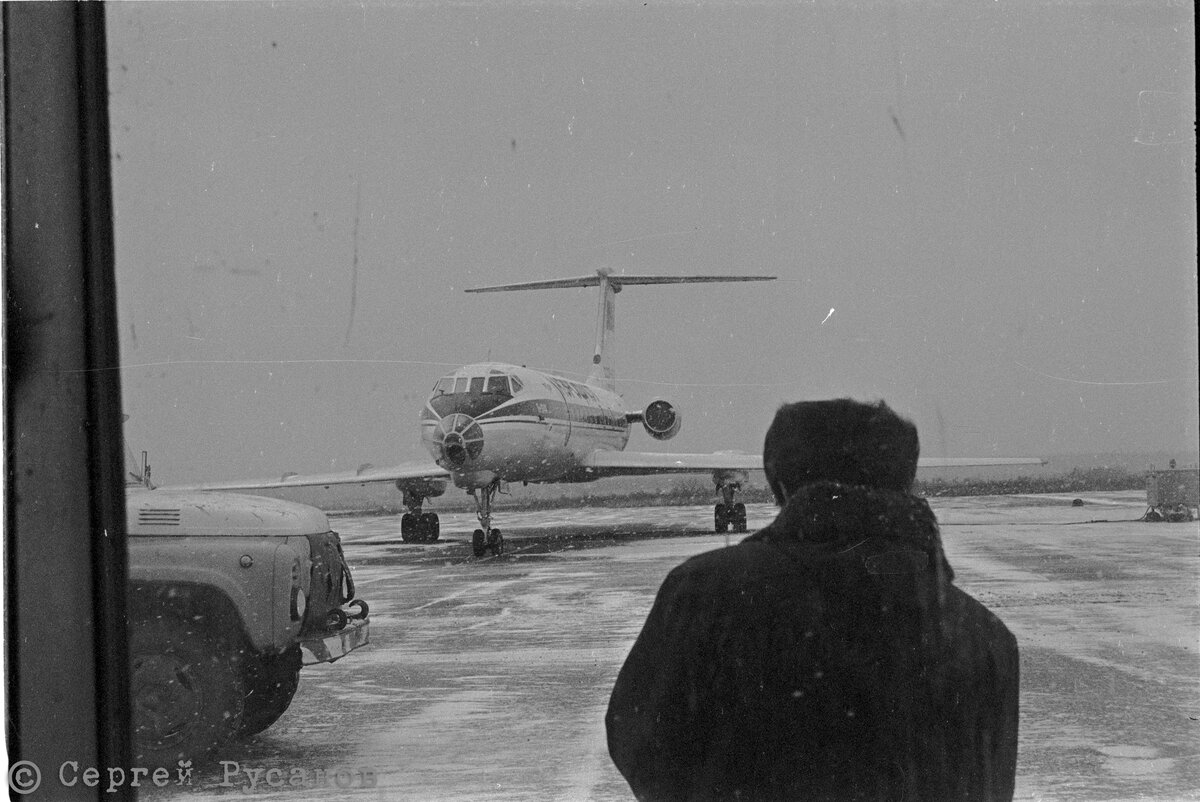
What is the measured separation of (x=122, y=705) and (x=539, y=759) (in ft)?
5.79

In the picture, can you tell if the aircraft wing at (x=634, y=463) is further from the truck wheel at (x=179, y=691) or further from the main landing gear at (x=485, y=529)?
the truck wheel at (x=179, y=691)

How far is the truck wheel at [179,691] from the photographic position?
3475mm

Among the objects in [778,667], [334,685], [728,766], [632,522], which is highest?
[778,667]

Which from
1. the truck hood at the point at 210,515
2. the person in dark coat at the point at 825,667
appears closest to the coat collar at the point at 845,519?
the person in dark coat at the point at 825,667

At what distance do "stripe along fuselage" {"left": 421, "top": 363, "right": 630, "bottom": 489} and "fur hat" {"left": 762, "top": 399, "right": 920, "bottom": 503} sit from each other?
10738 millimetres

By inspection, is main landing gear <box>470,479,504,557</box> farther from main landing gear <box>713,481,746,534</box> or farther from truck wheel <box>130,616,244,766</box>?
truck wheel <box>130,616,244,766</box>

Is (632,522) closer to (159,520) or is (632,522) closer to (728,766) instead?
(159,520)

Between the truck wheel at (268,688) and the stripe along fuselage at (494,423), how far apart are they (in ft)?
26.4

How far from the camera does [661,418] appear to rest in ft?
61.5

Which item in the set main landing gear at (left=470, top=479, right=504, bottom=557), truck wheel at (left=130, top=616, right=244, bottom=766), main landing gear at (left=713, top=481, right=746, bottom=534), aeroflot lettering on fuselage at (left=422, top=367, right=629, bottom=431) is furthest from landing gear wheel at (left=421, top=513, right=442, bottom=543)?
truck wheel at (left=130, top=616, right=244, bottom=766)

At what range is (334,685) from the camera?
5715mm

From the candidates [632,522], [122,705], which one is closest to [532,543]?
[632,522]

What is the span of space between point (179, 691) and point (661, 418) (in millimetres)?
15387

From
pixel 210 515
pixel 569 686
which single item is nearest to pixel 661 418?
pixel 569 686
